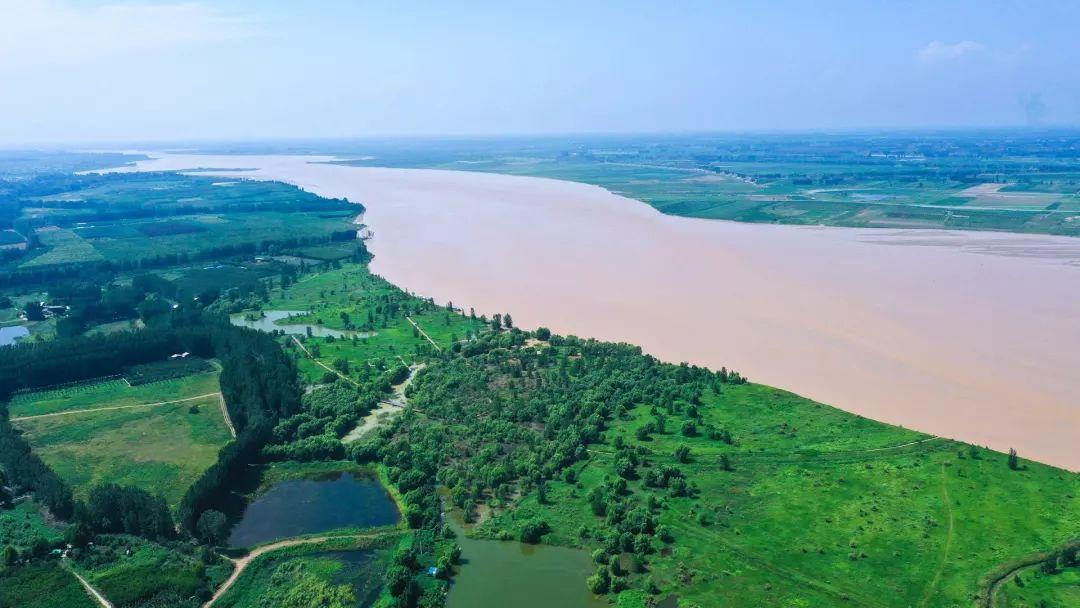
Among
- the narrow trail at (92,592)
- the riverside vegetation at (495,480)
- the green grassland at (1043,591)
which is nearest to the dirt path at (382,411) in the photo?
the riverside vegetation at (495,480)

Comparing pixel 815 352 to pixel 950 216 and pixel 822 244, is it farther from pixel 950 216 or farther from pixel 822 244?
pixel 950 216

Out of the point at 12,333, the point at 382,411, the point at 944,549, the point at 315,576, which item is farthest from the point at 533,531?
the point at 12,333

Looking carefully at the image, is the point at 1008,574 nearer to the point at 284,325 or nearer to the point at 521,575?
the point at 521,575

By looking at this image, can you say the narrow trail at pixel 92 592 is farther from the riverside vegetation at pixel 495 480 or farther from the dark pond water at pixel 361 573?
the dark pond water at pixel 361 573

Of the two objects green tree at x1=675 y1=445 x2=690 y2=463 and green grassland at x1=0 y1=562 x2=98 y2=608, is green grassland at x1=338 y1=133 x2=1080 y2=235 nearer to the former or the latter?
green tree at x1=675 y1=445 x2=690 y2=463

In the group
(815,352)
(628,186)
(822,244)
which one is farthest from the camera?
(628,186)

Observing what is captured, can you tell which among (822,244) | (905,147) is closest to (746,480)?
(822,244)
